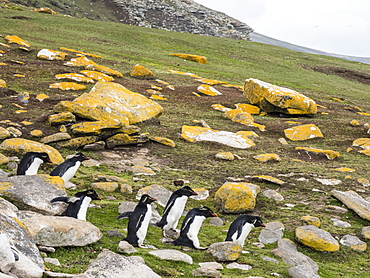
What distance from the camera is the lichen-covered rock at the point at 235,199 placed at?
12172mm

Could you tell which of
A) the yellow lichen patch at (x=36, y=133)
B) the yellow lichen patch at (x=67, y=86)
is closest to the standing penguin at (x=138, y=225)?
the yellow lichen patch at (x=36, y=133)

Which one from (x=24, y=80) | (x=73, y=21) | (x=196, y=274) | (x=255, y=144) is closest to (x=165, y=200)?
(x=196, y=274)

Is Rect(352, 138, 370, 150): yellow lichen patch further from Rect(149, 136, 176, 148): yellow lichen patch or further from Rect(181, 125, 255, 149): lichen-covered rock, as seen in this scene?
Rect(149, 136, 176, 148): yellow lichen patch

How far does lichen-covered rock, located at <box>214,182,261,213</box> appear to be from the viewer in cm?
1217

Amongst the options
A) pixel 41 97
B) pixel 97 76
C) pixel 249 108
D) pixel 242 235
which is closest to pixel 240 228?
pixel 242 235

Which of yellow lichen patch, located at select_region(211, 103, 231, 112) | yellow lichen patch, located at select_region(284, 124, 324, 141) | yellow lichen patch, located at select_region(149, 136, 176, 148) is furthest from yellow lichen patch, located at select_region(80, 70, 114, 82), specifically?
yellow lichen patch, located at select_region(284, 124, 324, 141)

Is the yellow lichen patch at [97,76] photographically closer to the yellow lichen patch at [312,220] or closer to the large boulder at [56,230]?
the yellow lichen patch at [312,220]

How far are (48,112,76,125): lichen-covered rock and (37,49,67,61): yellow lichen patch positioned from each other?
51.6 feet

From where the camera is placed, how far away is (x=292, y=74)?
5547cm

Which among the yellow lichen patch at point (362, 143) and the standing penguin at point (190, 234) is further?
the yellow lichen patch at point (362, 143)

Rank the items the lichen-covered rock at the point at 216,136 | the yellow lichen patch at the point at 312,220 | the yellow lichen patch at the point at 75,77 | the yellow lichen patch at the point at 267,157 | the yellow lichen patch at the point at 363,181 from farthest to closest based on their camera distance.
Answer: the yellow lichen patch at the point at 75,77, the lichen-covered rock at the point at 216,136, the yellow lichen patch at the point at 267,157, the yellow lichen patch at the point at 363,181, the yellow lichen patch at the point at 312,220

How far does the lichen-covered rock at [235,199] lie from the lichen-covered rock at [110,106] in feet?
24.8

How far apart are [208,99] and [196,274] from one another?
80.8 feet

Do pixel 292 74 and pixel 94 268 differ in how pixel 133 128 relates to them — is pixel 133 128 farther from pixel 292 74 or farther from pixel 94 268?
pixel 292 74
